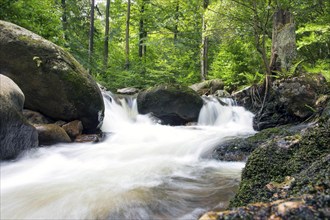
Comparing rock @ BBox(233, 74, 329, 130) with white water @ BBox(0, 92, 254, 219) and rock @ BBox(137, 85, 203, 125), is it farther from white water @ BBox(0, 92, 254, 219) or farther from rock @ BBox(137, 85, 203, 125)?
white water @ BBox(0, 92, 254, 219)

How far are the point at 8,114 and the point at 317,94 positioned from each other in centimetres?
725

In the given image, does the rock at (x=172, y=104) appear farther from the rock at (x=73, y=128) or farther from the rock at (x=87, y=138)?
the rock at (x=73, y=128)

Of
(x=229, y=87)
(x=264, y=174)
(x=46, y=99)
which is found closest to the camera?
(x=264, y=174)

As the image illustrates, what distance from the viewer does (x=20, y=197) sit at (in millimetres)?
3477

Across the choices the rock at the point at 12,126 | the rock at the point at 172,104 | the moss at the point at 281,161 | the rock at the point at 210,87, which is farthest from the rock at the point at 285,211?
the rock at the point at 210,87

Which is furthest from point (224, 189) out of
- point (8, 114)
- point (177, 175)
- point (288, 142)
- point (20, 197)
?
point (8, 114)

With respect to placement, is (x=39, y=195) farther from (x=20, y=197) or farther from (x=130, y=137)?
(x=130, y=137)

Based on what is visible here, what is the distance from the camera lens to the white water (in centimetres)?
302

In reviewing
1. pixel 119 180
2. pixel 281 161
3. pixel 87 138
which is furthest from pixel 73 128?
pixel 281 161

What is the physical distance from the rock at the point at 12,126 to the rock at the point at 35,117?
57.4 inches

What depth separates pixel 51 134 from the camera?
607 centimetres

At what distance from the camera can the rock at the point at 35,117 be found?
6.59 metres

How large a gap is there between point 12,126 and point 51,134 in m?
1.46

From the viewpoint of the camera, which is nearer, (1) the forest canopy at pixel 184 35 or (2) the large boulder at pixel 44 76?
(2) the large boulder at pixel 44 76
